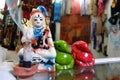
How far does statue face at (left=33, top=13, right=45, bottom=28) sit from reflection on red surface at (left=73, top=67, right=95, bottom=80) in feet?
0.50

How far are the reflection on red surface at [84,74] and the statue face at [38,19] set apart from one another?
0.15 meters

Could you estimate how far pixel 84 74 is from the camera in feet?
1.65

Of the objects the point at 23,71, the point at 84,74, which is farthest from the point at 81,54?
the point at 23,71

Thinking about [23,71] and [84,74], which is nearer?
[23,71]

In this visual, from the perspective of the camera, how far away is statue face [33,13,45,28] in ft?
1.47

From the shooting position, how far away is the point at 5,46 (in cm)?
55

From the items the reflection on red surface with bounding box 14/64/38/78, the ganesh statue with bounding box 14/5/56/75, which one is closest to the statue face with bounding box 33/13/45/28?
the ganesh statue with bounding box 14/5/56/75

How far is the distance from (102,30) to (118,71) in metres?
0.18

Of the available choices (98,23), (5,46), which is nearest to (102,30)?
(98,23)

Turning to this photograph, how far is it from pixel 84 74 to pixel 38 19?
0.18 meters

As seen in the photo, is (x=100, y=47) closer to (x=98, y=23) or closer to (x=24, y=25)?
(x=98, y=23)

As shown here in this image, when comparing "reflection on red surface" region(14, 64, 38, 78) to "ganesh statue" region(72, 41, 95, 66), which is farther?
"ganesh statue" region(72, 41, 95, 66)

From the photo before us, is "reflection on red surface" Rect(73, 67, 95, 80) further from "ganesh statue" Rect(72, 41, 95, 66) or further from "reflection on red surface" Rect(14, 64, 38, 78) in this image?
"reflection on red surface" Rect(14, 64, 38, 78)

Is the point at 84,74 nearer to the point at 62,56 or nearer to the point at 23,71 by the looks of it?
the point at 62,56
